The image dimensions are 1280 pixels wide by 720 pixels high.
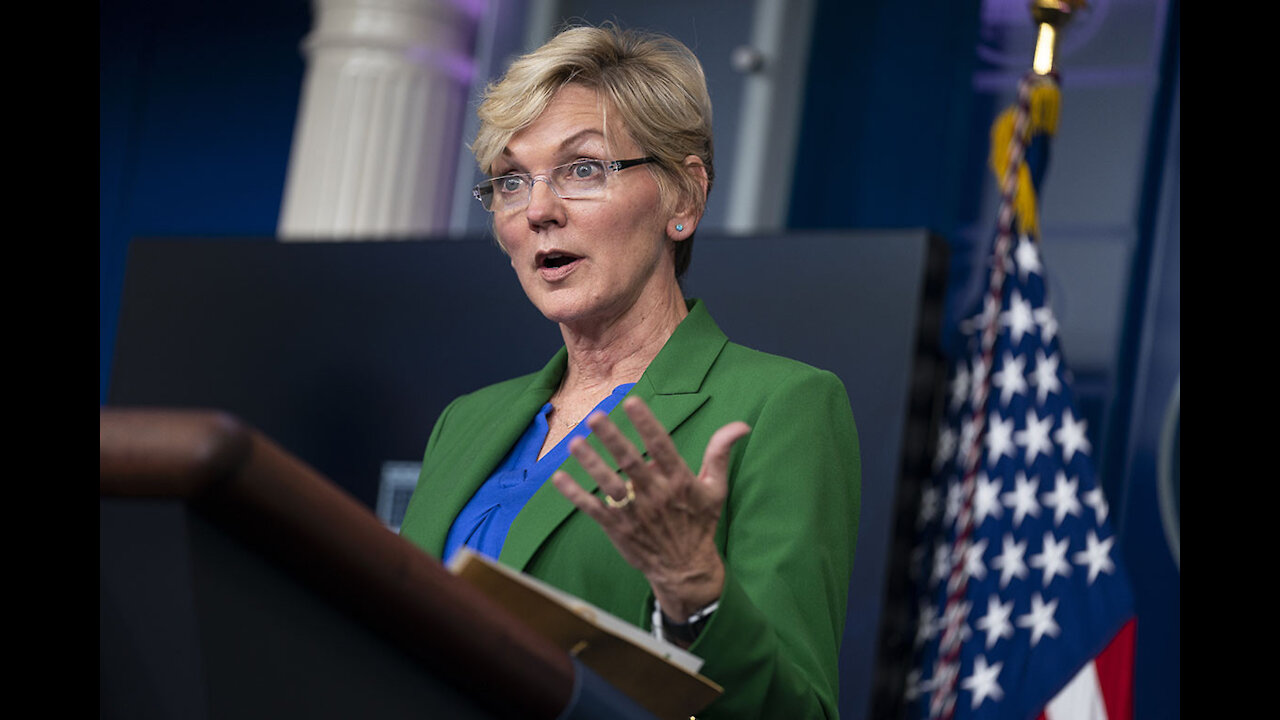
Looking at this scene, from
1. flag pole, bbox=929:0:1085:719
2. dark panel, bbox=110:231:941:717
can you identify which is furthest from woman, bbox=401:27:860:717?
flag pole, bbox=929:0:1085:719

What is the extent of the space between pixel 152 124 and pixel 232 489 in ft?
18.8

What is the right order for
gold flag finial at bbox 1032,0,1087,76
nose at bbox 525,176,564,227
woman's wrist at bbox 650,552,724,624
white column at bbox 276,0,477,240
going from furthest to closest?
1. white column at bbox 276,0,477,240
2. gold flag finial at bbox 1032,0,1087,76
3. nose at bbox 525,176,564,227
4. woman's wrist at bbox 650,552,724,624

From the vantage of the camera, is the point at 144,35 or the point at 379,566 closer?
the point at 379,566

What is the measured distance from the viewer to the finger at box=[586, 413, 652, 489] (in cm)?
90

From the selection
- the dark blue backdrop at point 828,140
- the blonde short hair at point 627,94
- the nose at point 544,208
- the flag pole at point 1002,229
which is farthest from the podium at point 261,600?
the dark blue backdrop at point 828,140

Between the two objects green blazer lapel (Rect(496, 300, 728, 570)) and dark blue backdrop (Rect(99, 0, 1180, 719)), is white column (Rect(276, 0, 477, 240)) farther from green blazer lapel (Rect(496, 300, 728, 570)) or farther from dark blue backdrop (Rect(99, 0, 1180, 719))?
green blazer lapel (Rect(496, 300, 728, 570))

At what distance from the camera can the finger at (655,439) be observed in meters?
0.93

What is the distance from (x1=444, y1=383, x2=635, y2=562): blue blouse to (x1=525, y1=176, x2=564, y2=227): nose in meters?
0.22

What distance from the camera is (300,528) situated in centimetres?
73

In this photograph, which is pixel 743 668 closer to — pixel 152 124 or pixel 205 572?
pixel 205 572

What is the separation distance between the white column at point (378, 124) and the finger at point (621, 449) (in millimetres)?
3897
